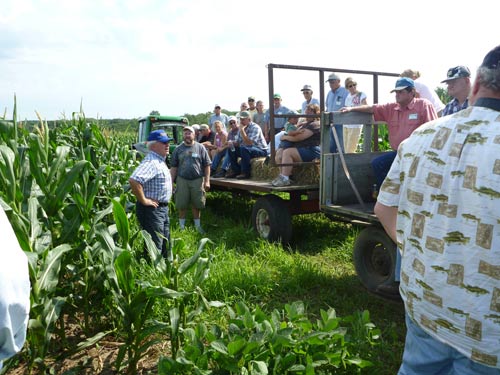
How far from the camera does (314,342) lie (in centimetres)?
269

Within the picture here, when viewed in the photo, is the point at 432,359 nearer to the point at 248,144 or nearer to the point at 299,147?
the point at 299,147

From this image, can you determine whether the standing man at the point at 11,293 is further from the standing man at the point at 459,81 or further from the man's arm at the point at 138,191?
the standing man at the point at 459,81

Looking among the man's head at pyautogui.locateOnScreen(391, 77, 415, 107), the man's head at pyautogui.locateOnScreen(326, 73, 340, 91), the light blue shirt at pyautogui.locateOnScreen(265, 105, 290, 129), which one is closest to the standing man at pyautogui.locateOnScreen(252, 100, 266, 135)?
the light blue shirt at pyautogui.locateOnScreen(265, 105, 290, 129)

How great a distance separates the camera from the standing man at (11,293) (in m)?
1.02

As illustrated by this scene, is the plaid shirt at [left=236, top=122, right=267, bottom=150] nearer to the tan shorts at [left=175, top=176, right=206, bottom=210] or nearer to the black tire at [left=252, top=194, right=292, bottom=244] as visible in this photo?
the tan shorts at [left=175, top=176, right=206, bottom=210]

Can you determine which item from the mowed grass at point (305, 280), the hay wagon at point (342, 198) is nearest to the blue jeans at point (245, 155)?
the hay wagon at point (342, 198)

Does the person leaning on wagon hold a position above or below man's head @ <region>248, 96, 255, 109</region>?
below

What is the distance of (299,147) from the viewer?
6.32 metres

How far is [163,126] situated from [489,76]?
11.1 meters

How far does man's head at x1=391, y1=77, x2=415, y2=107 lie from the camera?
4617mm

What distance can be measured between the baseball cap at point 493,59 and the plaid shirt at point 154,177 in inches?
150

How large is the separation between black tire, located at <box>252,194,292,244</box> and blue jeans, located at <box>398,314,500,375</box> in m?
4.28

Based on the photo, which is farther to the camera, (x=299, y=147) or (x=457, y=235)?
(x=299, y=147)

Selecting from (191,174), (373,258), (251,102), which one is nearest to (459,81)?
(373,258)
